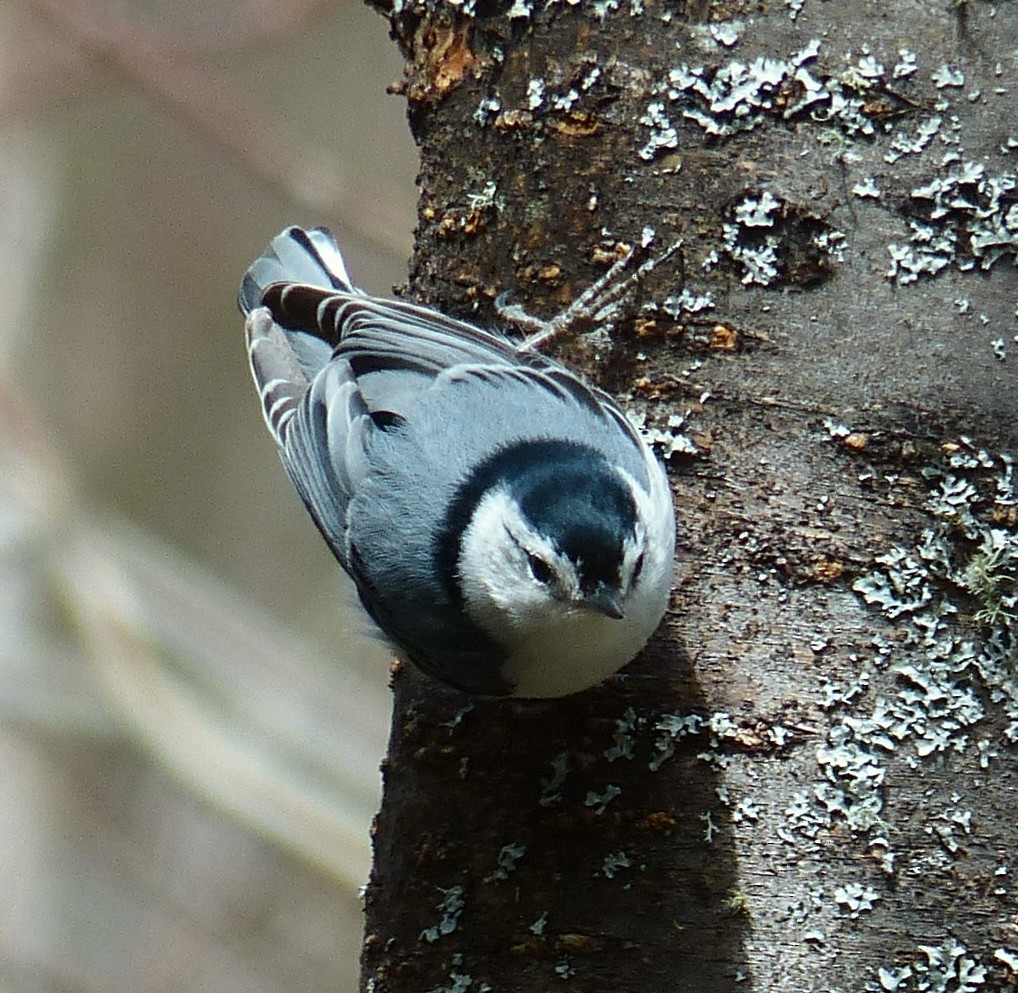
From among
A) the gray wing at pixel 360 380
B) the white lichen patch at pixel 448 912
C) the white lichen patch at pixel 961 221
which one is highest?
the white lichen patch at pixel 961 221

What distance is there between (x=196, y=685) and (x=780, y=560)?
2.94m

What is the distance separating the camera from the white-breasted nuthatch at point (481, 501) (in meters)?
1.46

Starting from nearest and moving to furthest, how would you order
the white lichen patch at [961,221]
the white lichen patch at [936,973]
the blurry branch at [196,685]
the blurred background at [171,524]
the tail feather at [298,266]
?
the white lichen patch at [936,973] → the white lichen patch at [961,221] → the tail feather at [298,266] → the blurry branch at [196,685] → the blurred background at [171,524]

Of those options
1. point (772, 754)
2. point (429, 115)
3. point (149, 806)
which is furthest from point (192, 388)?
point (772, 754)

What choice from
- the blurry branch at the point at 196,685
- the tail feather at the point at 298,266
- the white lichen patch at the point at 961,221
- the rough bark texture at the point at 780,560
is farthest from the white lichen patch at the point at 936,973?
the blurry branch at the point at 196,685

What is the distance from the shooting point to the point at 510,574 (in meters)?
1.55

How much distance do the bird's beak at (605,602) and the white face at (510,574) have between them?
0.02 meters

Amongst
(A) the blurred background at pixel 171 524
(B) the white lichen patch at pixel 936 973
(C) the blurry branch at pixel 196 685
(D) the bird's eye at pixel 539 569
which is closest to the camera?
(B) the white lichen patch at pixel 936 973

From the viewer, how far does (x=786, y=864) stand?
1.37 m

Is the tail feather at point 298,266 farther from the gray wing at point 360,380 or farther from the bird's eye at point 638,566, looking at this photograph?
the bird's eye at point 638,566

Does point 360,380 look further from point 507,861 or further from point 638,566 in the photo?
point 507,861

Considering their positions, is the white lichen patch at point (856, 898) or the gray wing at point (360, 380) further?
the gray wing at point (360, 380)

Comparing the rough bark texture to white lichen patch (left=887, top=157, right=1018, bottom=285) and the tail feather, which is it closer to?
white lichen patch (left=887, top=157, right=1018, bottom=285)

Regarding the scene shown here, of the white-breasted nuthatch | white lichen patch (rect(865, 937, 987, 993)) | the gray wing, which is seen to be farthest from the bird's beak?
white lichen patch (rect(865, 937, 987, 993))
